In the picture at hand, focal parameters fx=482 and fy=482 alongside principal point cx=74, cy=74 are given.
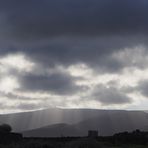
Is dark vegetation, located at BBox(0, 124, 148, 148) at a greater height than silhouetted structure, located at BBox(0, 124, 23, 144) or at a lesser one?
lesser

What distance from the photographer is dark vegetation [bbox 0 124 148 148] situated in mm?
53081

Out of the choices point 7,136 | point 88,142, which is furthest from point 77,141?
point 7,136

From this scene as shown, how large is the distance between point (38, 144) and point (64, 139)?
1125 cm

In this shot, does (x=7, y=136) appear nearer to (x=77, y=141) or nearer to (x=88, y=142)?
(x=77, y=141)

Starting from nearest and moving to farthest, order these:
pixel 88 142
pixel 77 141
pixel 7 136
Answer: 1. pixel 88 142
2. pixel 77 141
3. pixel 7 136

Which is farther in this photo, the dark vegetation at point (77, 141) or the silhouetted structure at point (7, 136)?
the silhouetted structure at point (7, 136)

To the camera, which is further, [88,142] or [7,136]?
[7,136]

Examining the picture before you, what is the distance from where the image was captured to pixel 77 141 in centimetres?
5438

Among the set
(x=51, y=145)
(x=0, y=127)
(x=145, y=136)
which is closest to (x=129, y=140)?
(x=145, y=136)

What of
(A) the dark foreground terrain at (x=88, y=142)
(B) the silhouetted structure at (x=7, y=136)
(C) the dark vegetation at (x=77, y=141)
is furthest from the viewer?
(B) the silhouetted structure at (x=7, y=136)

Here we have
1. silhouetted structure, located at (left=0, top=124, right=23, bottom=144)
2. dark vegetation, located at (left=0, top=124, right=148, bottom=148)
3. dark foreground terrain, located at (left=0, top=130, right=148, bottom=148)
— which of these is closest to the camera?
dark foreground terrain, located at (left=0, top=130, right=148, bottom=148)

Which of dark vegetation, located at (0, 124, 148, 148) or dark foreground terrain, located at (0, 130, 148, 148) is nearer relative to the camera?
dark foreground terrain, located at (0, 130, 148, 148)

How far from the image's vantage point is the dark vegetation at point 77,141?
53081 millimetres

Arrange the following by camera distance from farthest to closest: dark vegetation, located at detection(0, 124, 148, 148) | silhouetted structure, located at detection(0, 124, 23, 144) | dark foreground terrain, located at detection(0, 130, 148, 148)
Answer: silhouetted structure, located at detection(0, 124, 23, 144) → dark vegetation, located at detection(0, 124, 148, 148) → dark foreground terrain, located at detection(0, 130, 148, 148)
